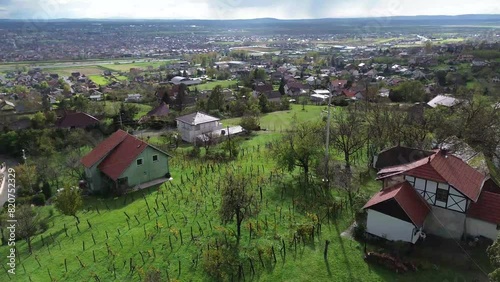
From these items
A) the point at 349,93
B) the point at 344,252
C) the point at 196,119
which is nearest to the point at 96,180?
the point at 196,119

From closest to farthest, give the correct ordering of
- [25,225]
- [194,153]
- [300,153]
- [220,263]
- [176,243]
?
[220,263] < [176,243] < [25,225] < [300,153] < [194,153]

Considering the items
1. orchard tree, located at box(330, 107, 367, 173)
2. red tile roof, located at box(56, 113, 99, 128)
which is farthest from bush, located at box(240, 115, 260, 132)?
red tile roof, located at box(56, 113, 99, 128)

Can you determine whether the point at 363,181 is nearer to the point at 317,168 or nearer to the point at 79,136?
the point at 317,168

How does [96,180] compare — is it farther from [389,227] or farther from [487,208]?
[487,208]

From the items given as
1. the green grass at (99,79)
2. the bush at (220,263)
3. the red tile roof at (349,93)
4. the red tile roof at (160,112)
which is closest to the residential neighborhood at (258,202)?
the bush at (220,263)

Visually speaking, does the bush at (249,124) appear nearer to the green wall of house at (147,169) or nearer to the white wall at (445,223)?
the green wall of house at (147,169)

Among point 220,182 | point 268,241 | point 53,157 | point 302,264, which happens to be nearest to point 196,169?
point 220,182
